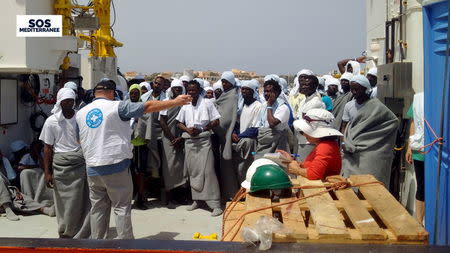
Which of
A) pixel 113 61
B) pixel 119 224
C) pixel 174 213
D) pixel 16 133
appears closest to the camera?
pixel 119 224

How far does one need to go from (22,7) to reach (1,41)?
1.84 feet

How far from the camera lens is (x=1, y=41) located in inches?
266

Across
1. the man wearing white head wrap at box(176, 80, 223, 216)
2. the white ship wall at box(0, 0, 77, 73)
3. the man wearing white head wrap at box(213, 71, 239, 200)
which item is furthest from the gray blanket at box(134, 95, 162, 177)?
the white ship wall at box(0, 0, 77, 73)

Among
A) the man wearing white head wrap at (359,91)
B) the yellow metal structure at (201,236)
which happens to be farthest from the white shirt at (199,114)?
the man wearing white head wrap at (359,91)

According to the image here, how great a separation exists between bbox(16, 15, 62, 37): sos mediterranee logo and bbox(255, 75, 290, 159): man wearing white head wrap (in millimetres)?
3284

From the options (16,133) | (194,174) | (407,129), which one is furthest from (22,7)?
(407,129)

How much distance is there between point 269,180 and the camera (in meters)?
2.99

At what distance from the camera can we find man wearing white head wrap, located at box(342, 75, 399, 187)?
17.5 feet

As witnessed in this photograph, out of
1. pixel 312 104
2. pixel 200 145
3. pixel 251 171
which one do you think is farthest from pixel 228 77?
pixel 251 171

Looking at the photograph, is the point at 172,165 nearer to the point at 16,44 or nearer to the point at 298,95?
the point at 298,95

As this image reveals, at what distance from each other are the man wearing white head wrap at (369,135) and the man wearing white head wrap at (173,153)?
97.4 inches

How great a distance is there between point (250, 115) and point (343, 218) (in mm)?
4067

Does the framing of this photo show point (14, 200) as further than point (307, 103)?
Yes

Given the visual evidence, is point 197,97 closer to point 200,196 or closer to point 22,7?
point 200,196
